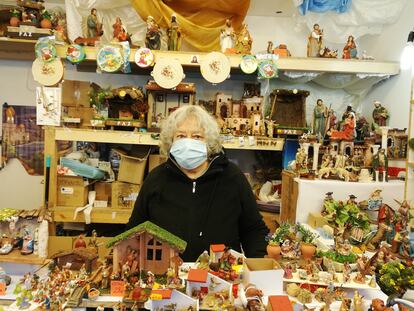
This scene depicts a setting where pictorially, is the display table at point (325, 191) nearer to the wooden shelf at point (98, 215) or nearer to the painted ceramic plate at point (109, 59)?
the wooden shelf at point (98, 215)

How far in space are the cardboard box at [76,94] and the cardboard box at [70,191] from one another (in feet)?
2.59

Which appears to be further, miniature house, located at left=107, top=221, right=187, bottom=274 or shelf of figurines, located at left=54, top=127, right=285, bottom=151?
shelf of figurines, located at left=54, top=127, right=285, bottom=151

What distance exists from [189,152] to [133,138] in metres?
1.29

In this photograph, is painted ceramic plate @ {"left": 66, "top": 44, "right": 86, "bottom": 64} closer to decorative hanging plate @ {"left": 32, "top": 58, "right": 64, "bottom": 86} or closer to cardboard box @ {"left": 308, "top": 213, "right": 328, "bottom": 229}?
decorative hanging plate @ {"left": 32, "top": 58, "right": 64, "bottom": 86}

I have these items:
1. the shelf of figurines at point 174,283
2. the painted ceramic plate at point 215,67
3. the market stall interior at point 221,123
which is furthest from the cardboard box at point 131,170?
the shelf of figurines at point 174,283

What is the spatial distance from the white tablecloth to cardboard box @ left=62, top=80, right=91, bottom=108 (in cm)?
224

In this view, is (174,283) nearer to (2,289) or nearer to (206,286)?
(206,286)

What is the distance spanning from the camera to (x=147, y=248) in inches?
52.1

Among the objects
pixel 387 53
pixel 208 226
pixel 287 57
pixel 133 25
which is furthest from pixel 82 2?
pixel 387 53

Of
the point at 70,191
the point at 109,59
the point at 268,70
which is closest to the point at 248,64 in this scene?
the point at 268,70

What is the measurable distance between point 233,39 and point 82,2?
4.65 ft

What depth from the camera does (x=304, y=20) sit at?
338 centimetres

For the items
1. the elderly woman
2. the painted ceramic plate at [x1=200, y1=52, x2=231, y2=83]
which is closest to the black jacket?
the elderly woman

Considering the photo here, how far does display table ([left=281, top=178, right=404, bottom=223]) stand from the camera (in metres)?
2.55
